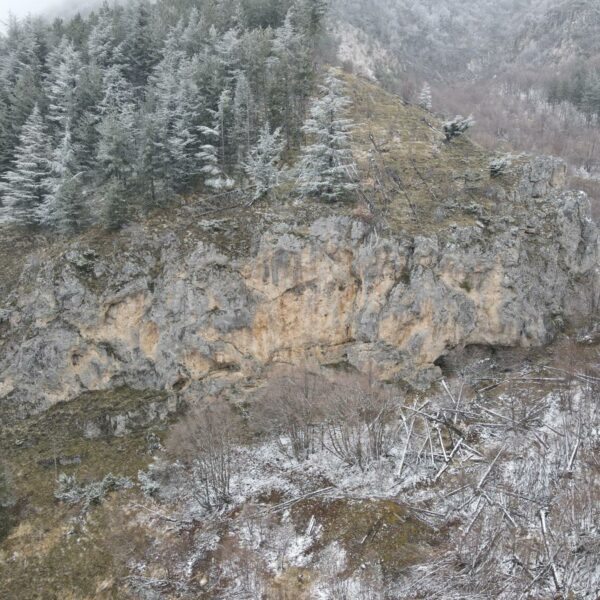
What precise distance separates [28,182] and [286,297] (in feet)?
61.5

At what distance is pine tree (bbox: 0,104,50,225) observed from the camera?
31062 mm

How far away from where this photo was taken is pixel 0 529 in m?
20.9

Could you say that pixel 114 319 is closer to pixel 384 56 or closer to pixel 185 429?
pixel 185 429

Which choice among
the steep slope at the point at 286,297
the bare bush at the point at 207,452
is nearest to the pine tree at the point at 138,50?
the steep slope at the point at 286,297

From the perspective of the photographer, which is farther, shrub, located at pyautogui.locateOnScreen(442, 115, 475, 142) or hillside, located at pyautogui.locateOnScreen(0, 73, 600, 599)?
shrub, located at pyautogui.locateOnScreen(442, 115, 475, 142)

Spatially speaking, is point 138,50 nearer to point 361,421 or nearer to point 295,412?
point 295,412

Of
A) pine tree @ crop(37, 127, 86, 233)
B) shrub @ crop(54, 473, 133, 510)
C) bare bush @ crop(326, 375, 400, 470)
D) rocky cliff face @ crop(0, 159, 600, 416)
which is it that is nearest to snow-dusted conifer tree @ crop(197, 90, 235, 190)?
rocky cliff face @ crop(0, 159, 600, 416)

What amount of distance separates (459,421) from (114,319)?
62.5 feet

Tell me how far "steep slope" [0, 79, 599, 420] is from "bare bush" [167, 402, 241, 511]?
146 inches

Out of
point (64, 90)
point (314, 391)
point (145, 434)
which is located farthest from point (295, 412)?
point (64, 90)

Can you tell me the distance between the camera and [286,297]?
27.1 m

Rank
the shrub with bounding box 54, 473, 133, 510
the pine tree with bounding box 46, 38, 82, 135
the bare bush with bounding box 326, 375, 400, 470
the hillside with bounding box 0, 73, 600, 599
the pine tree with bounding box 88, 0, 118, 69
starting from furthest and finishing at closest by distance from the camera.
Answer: the pine tree with bounding box 88, 0, 118, 69
the pine tree with bounding box 46, 38, 82, 135
the shrub with bounding box 54, 473, 133, 510
the bare bush with bounding box 326, 375, 400, 470
the hillside with bounding box 0, 73, 600, 599

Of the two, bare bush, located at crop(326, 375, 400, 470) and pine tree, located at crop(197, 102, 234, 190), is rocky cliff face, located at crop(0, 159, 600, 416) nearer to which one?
bare bush, located at crop(326, 375, 400, 470)

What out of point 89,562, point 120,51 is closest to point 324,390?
point 89,562
